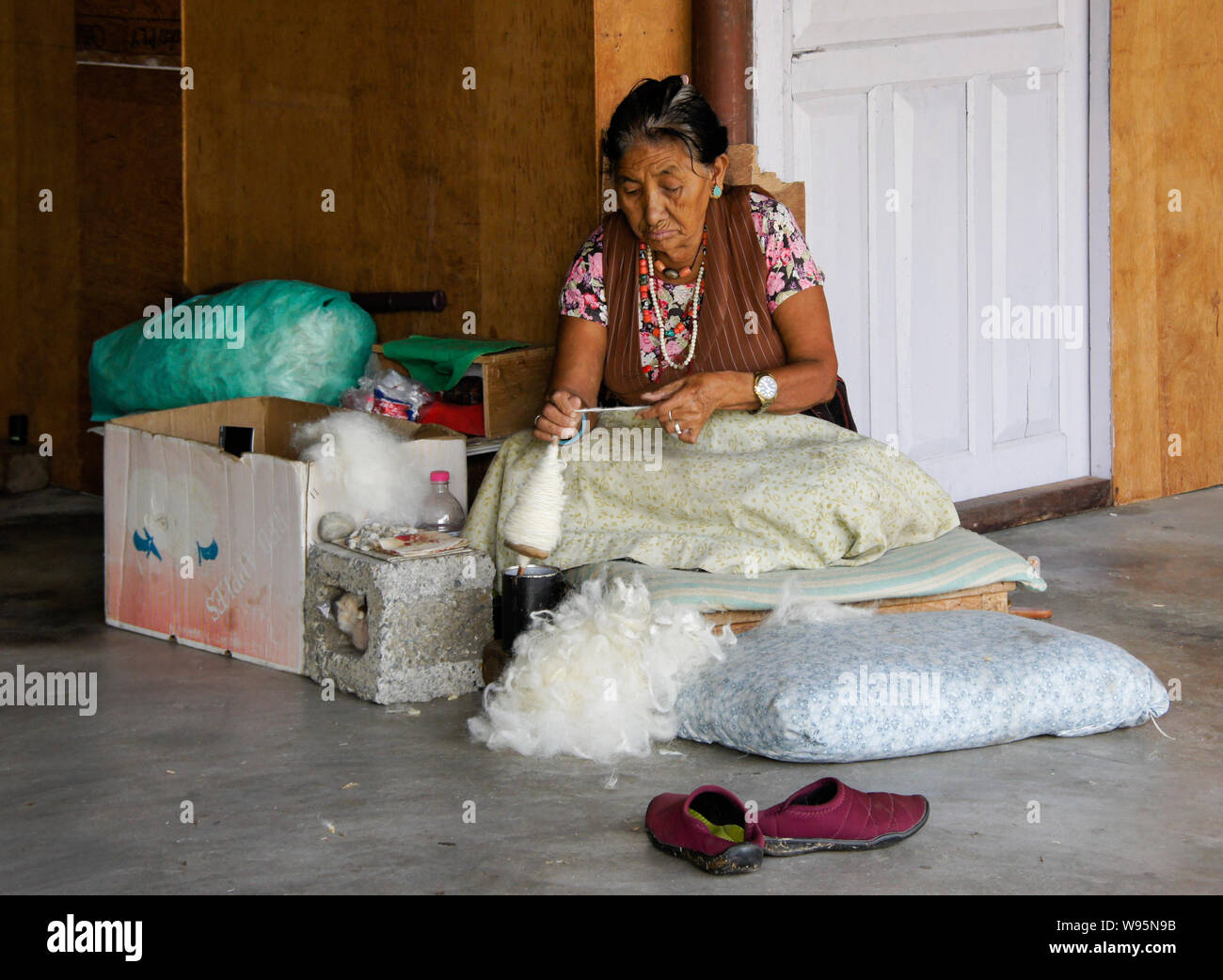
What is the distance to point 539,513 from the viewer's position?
11.4ft

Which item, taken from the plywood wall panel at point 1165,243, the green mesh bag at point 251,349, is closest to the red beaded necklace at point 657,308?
the green mesh bag at point 251,349

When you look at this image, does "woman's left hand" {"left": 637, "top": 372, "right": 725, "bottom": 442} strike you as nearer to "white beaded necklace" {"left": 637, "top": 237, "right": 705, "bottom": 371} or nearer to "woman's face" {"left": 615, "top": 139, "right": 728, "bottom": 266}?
"white beaded necklace" {"left": 637, "top": 237, "right": 705, "bottom": 371}

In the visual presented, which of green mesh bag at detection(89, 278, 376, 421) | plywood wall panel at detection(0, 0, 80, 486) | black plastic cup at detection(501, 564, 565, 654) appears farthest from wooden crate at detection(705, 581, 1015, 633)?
plywood wall panel at detection(0, 0, 80, 486)

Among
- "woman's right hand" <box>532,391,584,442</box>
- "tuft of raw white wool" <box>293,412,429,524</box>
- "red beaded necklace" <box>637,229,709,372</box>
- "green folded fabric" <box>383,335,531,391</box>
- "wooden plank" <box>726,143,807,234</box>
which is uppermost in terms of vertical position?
"wooden plank" <box>726,143,807,234</box>

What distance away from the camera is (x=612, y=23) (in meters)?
3.96

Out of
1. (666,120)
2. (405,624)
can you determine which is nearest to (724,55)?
(666,120)

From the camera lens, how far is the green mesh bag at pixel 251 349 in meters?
4.41

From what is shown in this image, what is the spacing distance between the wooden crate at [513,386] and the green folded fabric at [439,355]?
0.04 meters

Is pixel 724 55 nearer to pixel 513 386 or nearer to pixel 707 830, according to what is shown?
pixel 513 386

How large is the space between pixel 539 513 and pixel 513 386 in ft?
2.25

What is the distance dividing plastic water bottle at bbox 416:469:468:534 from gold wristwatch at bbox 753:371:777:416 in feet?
2.64

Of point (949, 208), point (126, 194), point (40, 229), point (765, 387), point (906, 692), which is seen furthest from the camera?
point (40, 229)

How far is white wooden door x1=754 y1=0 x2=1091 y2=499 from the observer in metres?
4.55

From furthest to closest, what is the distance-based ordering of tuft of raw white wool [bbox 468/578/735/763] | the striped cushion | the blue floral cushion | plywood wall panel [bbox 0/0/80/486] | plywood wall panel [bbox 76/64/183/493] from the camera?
1. plywood wall panel [bbox 0/0/80/486]
2. plywood wall panel [bbox 76/64/183/493]
3. the striped cushion
4. tuft of raw white wool [bbox 468/578/735/763]
5. the blue floral cushion
